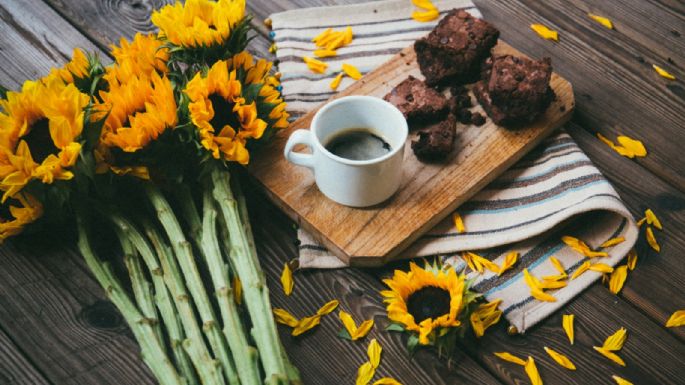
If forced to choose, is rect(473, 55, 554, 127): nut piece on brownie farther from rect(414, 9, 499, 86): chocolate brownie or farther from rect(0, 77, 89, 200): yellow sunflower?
rect(0, 77, 89, 200): yellow sunflower

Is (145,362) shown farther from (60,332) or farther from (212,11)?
(212,11)

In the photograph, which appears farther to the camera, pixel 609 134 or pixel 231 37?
pixel 609 134

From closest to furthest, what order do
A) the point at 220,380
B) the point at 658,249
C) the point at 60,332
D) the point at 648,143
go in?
the point at 220,380 < the point at 60,332 < the point at 658,249 < the point at 648,143

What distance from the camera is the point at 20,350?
1141mm

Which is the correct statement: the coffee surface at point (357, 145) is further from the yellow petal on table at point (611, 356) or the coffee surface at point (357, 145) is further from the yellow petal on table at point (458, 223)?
the yellow petal on table at point (611, 356)

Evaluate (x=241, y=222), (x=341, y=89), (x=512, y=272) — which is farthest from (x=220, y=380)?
(x=341, y=89)

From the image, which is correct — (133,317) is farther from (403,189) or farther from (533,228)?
(533,228)

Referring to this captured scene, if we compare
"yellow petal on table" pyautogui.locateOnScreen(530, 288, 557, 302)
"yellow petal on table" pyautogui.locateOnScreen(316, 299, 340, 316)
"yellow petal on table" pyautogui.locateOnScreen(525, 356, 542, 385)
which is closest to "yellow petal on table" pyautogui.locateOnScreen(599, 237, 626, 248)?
"yellow petal on table" pyautogui.locateOnScreen(530, 288, 557, 302)

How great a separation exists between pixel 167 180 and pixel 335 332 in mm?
376

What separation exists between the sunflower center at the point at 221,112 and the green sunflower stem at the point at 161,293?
218 millimetres

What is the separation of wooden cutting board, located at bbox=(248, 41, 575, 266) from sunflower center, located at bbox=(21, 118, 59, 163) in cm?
34

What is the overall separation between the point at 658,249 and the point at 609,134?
264mm

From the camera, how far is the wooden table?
44.8 inches

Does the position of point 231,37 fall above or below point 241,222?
above
